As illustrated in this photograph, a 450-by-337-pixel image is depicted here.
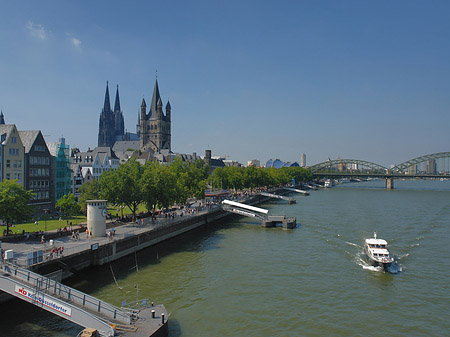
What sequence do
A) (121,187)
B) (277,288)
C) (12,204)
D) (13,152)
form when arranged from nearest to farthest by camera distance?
(277,288) < (12,204) < (121,187) < (13,152)

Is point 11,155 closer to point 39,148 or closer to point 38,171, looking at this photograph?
point 38,171

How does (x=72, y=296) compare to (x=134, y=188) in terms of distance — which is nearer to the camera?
(x=72, y=296)

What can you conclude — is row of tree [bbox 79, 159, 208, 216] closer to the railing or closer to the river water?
the river water

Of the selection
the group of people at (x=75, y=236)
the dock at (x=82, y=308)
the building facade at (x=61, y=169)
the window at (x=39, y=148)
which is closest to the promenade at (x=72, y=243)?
the group of people at (x=75, y=236)

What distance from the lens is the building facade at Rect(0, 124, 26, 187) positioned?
55.7 metres

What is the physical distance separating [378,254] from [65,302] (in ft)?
99.0

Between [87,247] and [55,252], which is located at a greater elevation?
[55,252]

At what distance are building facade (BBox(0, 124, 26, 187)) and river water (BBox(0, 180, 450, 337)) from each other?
27583mm

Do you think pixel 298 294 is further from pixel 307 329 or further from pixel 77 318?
pixel 77 318

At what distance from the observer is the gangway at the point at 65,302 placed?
2067 centimetres

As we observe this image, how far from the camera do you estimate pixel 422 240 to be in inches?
2040

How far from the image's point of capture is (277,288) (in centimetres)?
3166

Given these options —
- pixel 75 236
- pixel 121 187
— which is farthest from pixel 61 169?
pixel 75 236

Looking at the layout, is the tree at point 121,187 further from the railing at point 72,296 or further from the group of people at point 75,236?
the railing at point 72,296
